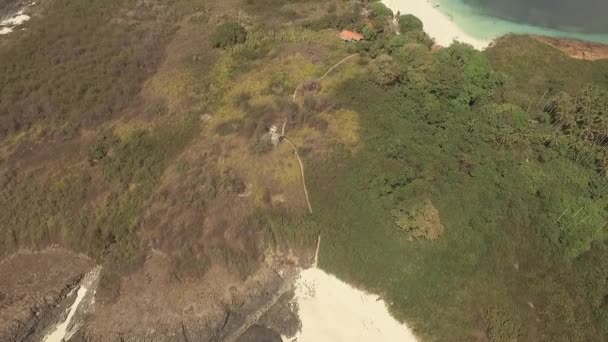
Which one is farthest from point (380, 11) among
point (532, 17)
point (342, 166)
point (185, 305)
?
point (185, 305)

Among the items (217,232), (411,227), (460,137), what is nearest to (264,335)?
(217,232)

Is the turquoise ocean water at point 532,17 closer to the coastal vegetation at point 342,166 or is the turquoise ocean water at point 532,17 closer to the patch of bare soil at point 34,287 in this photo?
the coastal vegetation at point 342,166

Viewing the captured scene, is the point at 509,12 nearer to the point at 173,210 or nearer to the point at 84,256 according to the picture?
the point at 173,210

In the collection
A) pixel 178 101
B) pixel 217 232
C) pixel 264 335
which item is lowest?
pixel 264 335

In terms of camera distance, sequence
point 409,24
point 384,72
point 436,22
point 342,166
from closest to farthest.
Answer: point 342,166, point 384,72, point 409,24, point 436,22

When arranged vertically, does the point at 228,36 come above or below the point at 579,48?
below

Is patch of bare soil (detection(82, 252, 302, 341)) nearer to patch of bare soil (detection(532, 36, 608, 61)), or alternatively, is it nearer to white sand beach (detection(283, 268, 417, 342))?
white sand beach (detection(283, 268, 417, 342))

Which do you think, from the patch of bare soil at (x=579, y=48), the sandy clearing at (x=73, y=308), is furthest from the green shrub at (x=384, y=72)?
the sandy clearing at (x=73, y=308)

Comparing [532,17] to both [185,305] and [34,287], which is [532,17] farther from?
[34,287]
